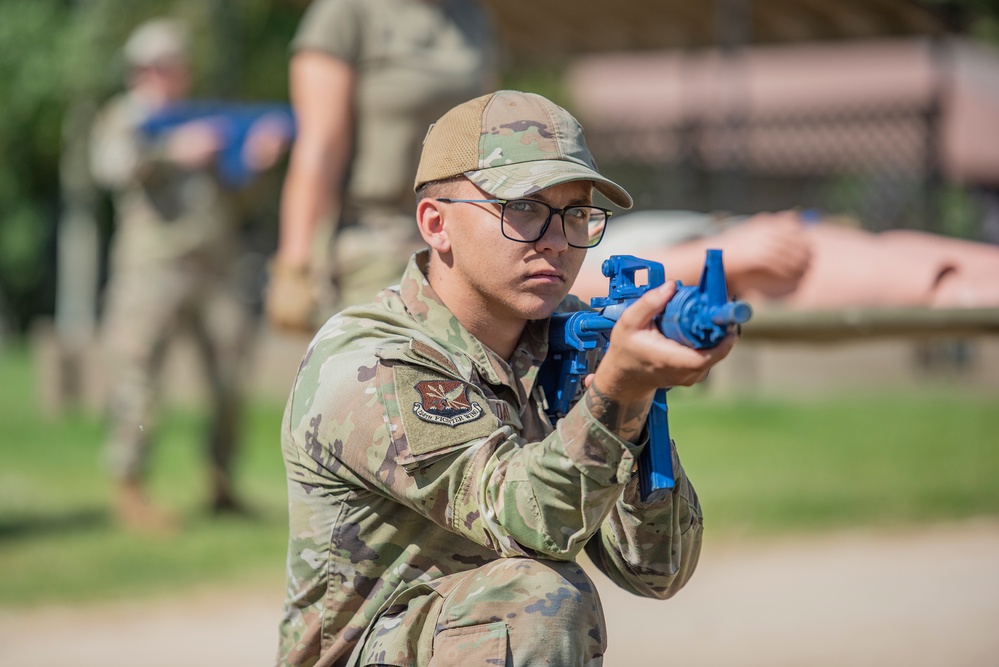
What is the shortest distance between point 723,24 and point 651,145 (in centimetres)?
180

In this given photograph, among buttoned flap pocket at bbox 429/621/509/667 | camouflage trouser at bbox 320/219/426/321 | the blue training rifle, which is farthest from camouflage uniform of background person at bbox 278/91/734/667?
the blue training rifle

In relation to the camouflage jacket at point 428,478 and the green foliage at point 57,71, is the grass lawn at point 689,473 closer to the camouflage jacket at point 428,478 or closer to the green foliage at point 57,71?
the camouflage jacket at point 428,478

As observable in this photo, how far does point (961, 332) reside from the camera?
12.8 ft

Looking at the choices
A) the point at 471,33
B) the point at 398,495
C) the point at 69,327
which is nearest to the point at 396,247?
the point at 471,33

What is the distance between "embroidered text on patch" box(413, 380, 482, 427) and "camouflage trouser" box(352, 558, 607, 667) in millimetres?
259

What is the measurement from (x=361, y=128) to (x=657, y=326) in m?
2.78

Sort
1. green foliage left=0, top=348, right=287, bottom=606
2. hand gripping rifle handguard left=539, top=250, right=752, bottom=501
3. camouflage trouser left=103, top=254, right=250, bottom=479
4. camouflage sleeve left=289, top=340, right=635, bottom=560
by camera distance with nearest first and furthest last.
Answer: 1. hand gripping rifle handguard left=539, top=250, right=752, bottom=501
2. camouflage sleeve left=289, top=340, right=635, bottom=560
3. green foliage left=0, top=348, right=287, bottom=606
4. camouflage trouser left=103, top=254, right=250, bottom=479

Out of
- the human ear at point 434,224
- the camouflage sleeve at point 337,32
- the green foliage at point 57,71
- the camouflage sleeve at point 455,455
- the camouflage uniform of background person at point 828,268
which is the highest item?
the green foliage at point 57,71

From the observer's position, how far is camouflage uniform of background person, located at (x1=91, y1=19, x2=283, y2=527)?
6285 mm

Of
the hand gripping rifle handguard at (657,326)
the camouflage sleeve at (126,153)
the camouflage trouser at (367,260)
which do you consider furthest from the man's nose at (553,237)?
the camouflage sleeve at (126,153)

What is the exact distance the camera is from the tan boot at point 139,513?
19.7 ft

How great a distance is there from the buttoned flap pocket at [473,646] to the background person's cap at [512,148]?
0.71 meters

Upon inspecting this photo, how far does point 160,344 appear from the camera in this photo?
21.1 feet

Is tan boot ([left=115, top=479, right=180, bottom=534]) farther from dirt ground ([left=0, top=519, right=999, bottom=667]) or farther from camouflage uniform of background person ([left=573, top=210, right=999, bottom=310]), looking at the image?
camouflage uniform of background person ([left=573, top=210, right=999, bottom=310])
